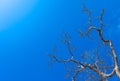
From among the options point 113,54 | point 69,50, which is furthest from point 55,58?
point 113,54

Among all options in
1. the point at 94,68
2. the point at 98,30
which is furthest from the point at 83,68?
the point at 98,30

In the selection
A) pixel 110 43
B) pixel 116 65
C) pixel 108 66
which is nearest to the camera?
pixel 116 65

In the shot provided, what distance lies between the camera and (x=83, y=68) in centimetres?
1611

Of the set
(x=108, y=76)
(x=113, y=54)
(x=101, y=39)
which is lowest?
(x=108, y=76)

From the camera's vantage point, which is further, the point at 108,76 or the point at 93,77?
the point at 93,77

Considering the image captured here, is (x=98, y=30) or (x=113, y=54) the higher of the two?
(x=98, y=30)

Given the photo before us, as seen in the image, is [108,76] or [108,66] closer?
[108,76]

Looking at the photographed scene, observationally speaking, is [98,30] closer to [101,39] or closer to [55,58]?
[101,39]

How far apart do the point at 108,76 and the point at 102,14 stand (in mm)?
3023

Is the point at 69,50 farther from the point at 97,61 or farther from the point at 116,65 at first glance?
the point at 116,65

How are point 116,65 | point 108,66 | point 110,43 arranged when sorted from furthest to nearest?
point 108,66 → point 110,43 → point 116,65

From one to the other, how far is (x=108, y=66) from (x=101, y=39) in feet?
5.28

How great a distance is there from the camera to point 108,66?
658 inches

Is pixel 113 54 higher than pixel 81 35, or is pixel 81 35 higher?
pixel 81 35
